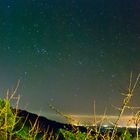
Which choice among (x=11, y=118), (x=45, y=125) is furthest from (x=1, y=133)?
(x=45, y=125)

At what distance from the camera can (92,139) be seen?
7.50 meters

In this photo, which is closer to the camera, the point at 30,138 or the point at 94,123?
the point at 94,123

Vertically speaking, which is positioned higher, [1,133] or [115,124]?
[115,124]

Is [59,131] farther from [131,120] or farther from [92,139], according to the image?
[131,120]

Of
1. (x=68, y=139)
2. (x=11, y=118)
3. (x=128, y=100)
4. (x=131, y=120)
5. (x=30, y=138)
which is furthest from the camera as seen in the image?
(x=68, y=139)

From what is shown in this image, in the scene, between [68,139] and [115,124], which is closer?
[115,124]

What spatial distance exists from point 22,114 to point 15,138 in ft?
4.96

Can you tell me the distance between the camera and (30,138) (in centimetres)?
654

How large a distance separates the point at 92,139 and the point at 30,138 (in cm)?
149

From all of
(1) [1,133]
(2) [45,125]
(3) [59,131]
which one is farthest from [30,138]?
(2) [45,125]

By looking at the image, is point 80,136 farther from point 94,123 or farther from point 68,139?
point 94,123

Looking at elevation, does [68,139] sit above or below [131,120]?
below

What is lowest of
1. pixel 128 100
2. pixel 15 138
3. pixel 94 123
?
pixel 15 138

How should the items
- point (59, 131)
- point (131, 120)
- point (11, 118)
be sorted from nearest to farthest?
point (131, 120) < point (11, 118) < point (59, 131)
